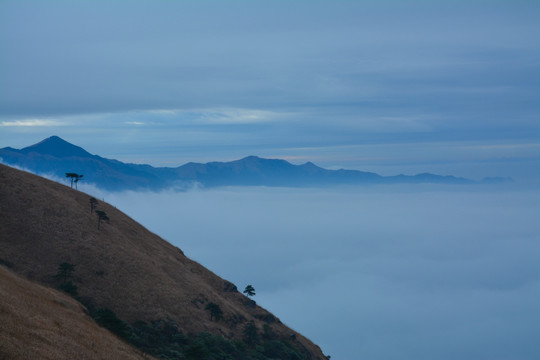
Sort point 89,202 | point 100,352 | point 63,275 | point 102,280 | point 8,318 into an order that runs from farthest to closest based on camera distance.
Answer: point 89,202
point 102,280
point 63,275
point 100,352
point 8,318

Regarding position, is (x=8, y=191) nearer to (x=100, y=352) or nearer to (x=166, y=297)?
(x=166, y=297)

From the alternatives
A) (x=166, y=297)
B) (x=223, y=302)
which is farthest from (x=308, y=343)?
(x=166, y=297)

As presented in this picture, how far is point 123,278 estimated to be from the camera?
54688mm

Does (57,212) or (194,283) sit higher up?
(57,212)

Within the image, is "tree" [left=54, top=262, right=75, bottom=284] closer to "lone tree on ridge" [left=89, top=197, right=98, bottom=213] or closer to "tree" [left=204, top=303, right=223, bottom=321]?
"tree" [left=204, top=303, right=223, bottom=321]

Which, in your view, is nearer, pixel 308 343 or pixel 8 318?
pixel 8 318

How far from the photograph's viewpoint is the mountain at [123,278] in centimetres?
4825

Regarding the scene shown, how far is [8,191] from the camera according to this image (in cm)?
6438

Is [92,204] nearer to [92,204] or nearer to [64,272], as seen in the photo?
[92,204]

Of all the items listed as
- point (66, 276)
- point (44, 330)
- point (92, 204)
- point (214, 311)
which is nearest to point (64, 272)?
point (66, 276)

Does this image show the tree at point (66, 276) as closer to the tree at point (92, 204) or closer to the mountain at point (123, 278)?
the mountain at point (123, 278)

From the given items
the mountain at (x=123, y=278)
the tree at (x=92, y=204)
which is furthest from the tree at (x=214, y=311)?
the tree at (x=92, y=204)

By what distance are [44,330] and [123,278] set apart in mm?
29618

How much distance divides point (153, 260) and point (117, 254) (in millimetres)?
6688
